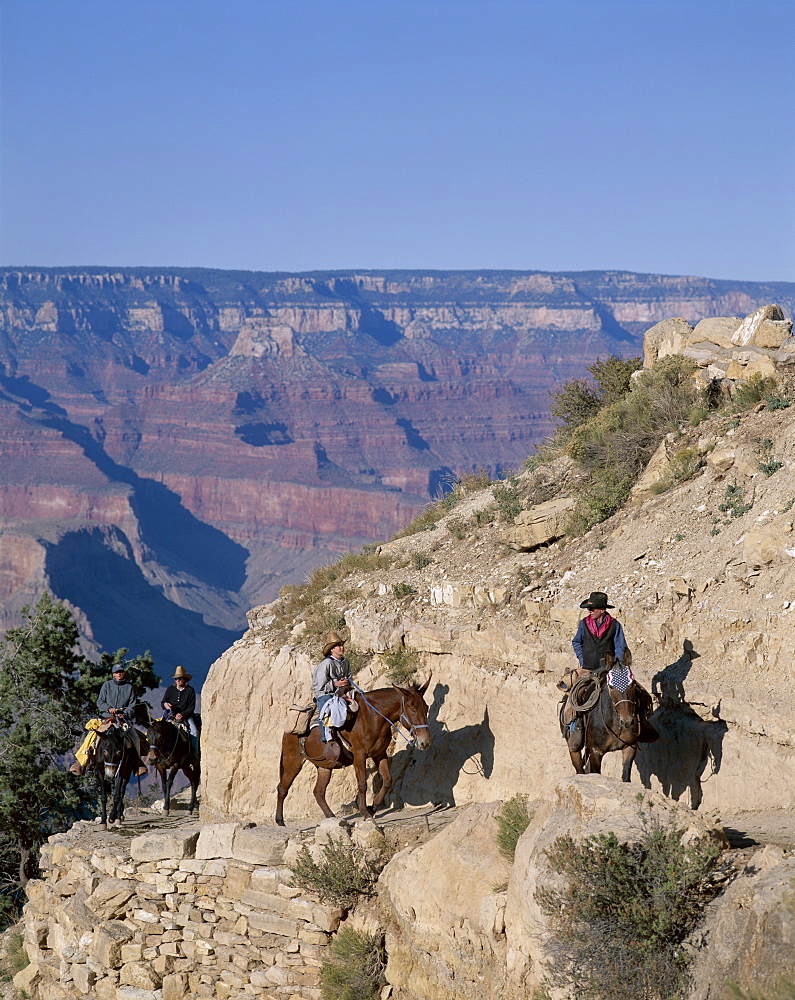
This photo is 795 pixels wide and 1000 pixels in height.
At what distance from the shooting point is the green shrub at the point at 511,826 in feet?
38.8

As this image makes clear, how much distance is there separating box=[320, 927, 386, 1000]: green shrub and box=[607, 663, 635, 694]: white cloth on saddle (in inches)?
158

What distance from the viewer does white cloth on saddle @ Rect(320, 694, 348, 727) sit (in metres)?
14.7

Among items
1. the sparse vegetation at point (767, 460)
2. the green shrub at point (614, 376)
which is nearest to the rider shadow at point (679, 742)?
the sparse vegetation at point (767, 460)

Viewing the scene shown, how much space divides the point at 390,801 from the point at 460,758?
54.7 inches

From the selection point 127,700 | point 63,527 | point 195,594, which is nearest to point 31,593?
point 63,527

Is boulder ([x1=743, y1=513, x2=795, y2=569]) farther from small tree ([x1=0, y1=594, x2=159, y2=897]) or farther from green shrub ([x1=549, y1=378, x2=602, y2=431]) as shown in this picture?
small tree ([x1=0, y1=594, x2=159, y2=897])

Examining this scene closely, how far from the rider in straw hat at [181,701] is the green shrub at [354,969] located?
651 cm

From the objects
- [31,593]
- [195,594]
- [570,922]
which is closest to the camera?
[570,922]

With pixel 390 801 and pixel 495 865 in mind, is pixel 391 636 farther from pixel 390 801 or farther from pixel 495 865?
pixel 495 865

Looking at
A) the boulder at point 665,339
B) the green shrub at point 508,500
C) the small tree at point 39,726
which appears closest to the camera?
the green shrub at point 508,500

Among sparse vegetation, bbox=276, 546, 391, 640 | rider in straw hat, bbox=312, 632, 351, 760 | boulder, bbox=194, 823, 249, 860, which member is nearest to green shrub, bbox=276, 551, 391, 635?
sparse vegetation, bbox=276, 546, 391, 640

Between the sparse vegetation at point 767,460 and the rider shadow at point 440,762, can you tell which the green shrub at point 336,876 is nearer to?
the rider shadow at point 440,762

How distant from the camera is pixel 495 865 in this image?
1171 cm

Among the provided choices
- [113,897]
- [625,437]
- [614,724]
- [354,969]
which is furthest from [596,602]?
[113,897]
